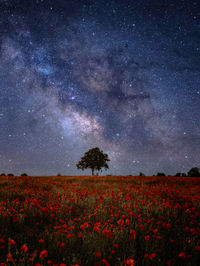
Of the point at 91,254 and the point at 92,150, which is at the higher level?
the point at 92,150

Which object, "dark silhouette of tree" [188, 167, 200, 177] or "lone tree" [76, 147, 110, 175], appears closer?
"dark silhouette of tree" [188, 167, 200, 177]

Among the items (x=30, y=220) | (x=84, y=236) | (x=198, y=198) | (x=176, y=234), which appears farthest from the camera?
(x=198, y=198)

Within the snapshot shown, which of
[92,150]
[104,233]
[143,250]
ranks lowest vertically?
[143,250]

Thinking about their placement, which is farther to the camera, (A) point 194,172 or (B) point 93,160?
(B) point 93,160

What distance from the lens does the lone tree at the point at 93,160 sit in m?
44.1

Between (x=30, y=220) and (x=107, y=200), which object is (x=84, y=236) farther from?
(x=107, y=200)

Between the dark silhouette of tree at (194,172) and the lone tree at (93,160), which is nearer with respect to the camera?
the dark silhouette of tree at (194,172)

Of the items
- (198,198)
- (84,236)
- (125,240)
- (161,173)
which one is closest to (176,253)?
(125,240)

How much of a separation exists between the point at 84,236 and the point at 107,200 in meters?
3.10

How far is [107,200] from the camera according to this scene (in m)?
6.52

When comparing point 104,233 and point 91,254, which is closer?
point 91,254

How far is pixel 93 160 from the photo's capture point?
44188 mm

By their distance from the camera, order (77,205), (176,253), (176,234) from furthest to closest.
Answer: (77,205) < (176,234) < (176,253)

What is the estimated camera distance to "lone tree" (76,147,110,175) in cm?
4414
